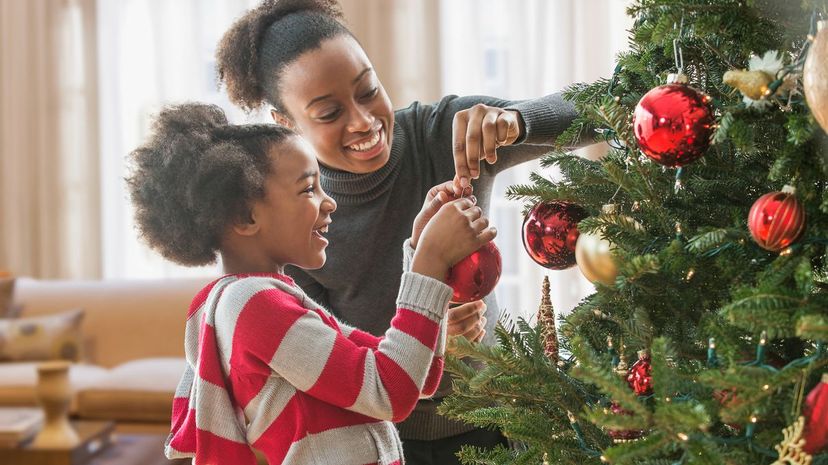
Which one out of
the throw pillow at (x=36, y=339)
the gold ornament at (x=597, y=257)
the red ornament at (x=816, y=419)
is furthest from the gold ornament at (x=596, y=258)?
the throw pillow at (x=36, y=339)

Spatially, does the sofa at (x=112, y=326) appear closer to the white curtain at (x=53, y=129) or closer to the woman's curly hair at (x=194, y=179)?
the white curtain at (x=53, y=129)

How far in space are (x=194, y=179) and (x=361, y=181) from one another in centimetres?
37

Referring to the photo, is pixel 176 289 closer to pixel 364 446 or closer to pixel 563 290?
pixel 563 290

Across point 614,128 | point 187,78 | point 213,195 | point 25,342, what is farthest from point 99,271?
→ point 614,128

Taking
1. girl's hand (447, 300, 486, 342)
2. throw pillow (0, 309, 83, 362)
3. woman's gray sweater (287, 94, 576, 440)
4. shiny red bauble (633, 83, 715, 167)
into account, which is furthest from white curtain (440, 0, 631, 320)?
shiny red bauble (633, 83, 715, 167)

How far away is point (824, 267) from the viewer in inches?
27.9

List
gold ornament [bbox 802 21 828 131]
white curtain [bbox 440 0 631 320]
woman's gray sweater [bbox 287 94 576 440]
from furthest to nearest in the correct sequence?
white curtain [bbox 440 0 631 320] → woman's gray sweater [bbox 287 94 576 440] → gold ornament [bbox 802 21 828 131]

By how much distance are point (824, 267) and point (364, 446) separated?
49 cm

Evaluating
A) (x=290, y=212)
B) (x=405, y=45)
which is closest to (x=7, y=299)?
(x=405, y=45)

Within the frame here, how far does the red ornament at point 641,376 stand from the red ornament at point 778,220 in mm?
162

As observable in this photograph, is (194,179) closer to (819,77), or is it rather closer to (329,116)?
(329,116)

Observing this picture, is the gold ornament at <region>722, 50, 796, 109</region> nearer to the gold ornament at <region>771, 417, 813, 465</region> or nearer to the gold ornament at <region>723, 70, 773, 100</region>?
the gold ornament at <region>723, 70, 773, 100</region>

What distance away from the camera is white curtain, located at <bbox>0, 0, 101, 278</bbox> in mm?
3994

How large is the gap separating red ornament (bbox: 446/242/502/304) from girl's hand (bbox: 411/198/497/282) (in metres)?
0.01
